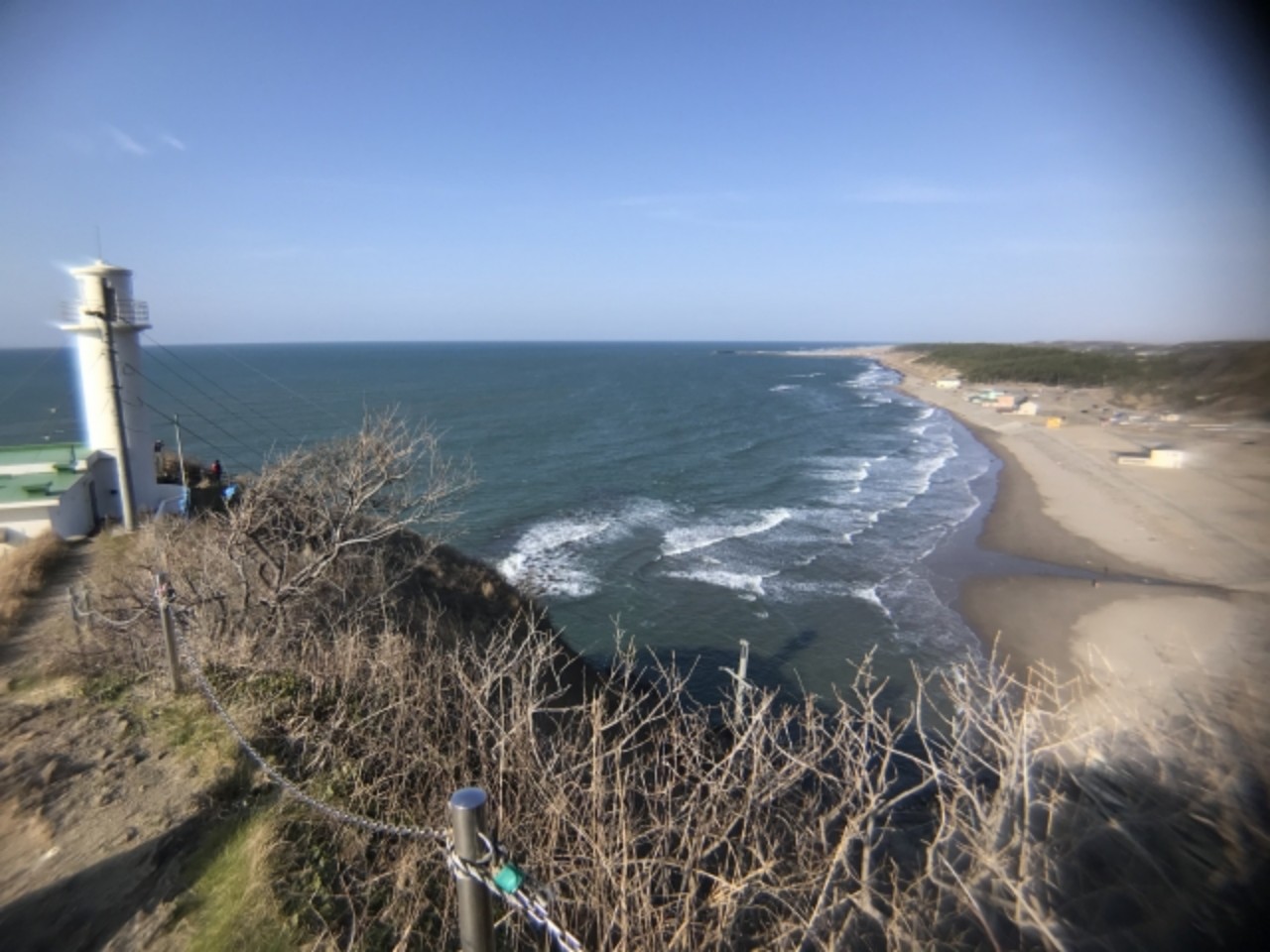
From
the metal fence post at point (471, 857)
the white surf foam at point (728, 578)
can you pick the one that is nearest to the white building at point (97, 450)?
the white surf foam at point (728, 578)

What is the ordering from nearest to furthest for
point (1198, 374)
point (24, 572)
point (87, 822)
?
point (1198, 374) → point (87, 822) → point (24, 572)

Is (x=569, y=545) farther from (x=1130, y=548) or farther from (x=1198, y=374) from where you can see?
(x=1198, y=374)

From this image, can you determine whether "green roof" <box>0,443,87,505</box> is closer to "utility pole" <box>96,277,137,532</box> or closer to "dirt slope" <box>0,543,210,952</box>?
"utility pole" <box>96,277,137,532</box>

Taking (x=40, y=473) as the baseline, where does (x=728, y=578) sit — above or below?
below

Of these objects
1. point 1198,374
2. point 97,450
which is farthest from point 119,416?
point 1198,374

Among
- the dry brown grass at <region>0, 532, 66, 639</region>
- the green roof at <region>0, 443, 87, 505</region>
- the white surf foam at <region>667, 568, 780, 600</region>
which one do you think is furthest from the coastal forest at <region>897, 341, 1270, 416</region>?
the green roof at <region>0, 443, 87, 505</region>

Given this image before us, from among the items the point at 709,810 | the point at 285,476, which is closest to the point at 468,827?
the point at 709,810

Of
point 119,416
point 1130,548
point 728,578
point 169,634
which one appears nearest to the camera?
point 169,634
